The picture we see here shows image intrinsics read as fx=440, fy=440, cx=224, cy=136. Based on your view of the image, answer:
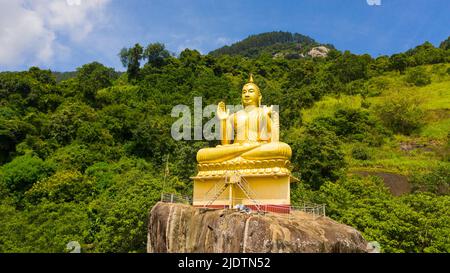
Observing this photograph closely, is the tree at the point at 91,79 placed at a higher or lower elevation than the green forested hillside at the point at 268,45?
lower

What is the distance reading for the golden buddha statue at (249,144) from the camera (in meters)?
13.2

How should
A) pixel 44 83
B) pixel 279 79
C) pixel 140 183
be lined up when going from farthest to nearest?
pixel 279 79 < pixel 44 83 < pixel 140 183

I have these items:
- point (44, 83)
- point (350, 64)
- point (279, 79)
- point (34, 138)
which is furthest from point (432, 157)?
point (44, 83)

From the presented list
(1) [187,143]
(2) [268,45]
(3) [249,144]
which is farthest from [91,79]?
(2) [268,45]

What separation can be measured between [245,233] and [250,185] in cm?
328

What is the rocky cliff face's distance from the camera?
976 centimetres

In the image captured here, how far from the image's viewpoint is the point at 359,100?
45.1 meters

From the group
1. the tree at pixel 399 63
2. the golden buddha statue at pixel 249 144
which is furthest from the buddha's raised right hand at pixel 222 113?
the tree at pixel 399 63

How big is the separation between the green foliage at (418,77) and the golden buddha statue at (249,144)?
1505 inches

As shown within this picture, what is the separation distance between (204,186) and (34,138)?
20.9 meters

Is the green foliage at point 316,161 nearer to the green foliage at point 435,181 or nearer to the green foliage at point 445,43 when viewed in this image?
the green foliage at point 435,181

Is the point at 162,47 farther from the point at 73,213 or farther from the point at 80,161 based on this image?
the point at 73,213

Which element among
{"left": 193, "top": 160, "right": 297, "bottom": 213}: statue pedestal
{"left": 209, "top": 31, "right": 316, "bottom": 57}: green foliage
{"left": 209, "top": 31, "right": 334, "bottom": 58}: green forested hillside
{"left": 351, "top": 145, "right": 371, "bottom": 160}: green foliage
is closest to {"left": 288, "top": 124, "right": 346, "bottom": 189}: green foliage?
{"left": 351, "top": 145, "right": 371, "bottom": 160}: green foliage

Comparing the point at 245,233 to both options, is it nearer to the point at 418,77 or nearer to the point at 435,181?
the point at 435,181
